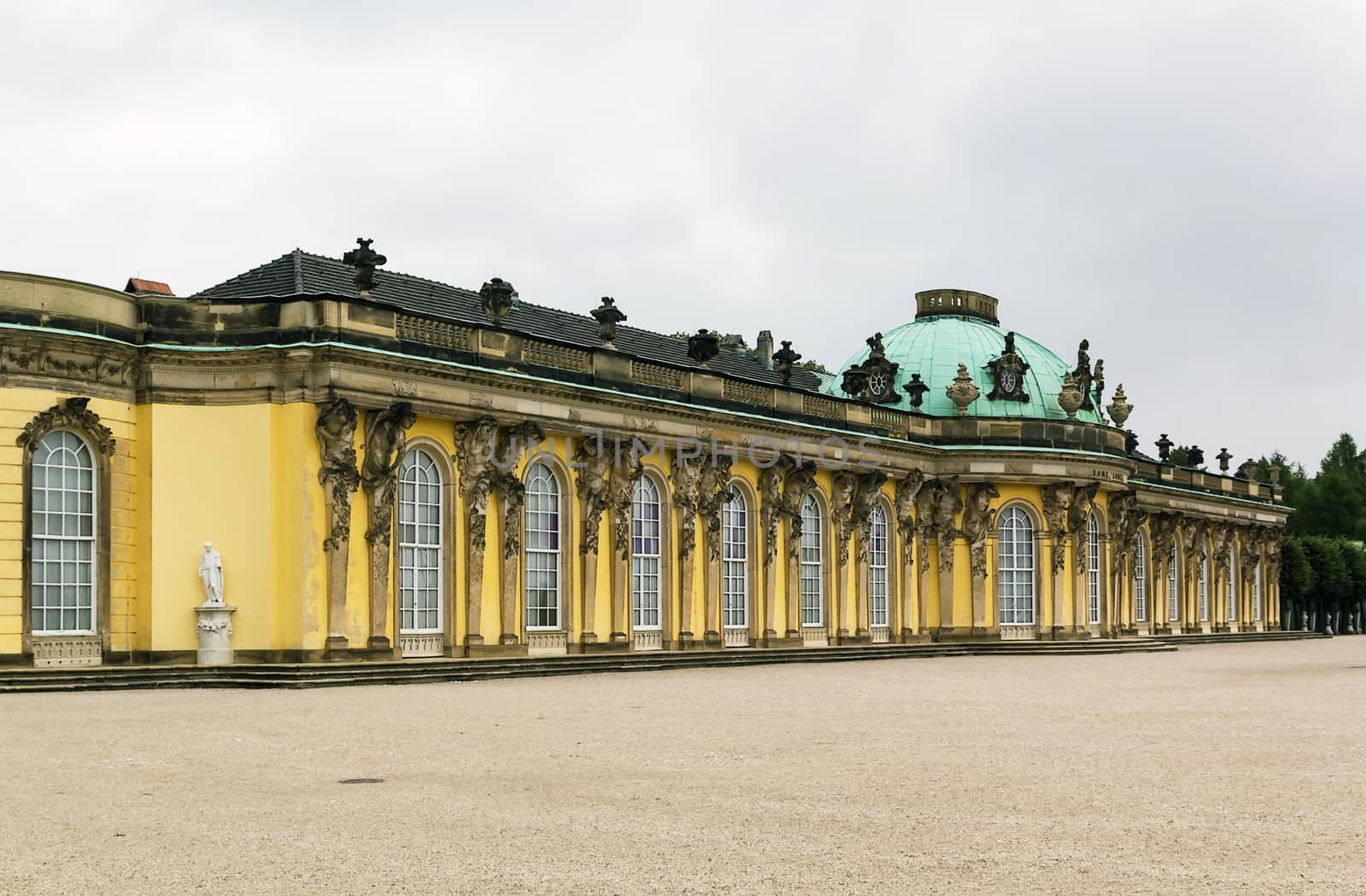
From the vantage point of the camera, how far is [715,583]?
41.8 metres

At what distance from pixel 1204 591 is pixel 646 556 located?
37.3 meters

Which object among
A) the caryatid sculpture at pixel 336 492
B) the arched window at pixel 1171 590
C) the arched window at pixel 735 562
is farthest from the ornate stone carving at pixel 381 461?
the arched window at pixel 1171 590

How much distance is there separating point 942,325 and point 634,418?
71.1 feet

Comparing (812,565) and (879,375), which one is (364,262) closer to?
(812,565)

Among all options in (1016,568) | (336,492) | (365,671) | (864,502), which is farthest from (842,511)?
(365,671)

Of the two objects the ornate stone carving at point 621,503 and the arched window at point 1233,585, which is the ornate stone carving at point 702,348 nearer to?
the ornate stone carving at point 621,503

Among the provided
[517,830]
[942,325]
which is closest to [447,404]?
[517,830]

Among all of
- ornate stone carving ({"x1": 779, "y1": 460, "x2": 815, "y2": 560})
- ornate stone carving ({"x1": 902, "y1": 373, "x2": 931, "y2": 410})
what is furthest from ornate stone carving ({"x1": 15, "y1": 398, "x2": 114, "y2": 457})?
ornate stone carving ({"x1": 902, "y1": 373, "x2": 931, "y2": 410})

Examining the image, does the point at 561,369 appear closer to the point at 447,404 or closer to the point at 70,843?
the point at 447,404

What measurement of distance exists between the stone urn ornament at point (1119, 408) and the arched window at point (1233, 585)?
17005 millimetres

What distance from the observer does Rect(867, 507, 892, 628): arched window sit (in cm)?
4822

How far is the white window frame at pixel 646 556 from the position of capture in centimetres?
→ 3928

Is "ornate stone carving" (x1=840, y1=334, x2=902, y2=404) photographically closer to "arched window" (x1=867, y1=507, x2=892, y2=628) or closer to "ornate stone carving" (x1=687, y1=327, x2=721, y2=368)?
"arched window" (x1=867, y1=507, x2=892, y2=628)

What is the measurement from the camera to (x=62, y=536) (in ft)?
98.7
